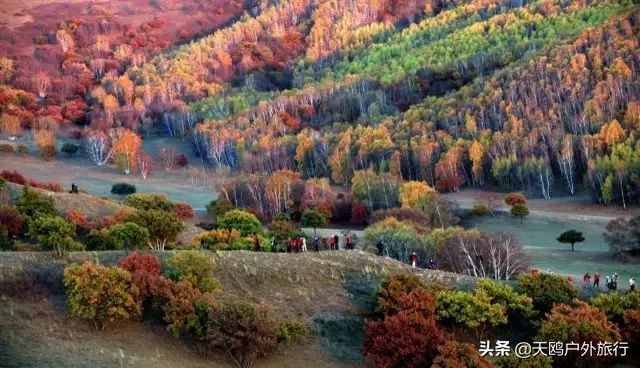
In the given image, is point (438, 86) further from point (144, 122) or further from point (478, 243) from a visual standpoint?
point (478, 243)

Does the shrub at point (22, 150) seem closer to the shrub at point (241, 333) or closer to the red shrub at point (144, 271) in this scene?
the red shrub at point (144, 271)

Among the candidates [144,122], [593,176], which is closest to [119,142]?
[144,122]

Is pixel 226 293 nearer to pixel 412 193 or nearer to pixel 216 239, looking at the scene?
pixel 216 239

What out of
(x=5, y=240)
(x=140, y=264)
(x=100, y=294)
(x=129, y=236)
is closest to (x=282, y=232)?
(x=129, y=236)

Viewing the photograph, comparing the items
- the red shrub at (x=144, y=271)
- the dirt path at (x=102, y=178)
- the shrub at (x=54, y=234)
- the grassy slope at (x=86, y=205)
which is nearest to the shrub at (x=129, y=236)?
the shrub at (x=54, y=234)

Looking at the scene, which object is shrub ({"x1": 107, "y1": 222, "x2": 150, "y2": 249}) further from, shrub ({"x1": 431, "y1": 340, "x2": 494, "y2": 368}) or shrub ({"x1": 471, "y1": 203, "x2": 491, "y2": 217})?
shrub ({"x1": 471, "y1": 203, "x2": 491, "y2": 217})

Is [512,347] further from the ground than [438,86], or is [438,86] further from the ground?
[438,86]
